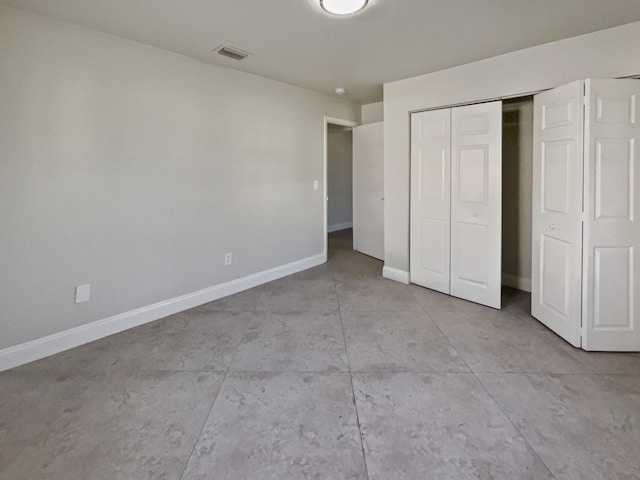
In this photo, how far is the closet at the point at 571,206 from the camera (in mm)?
2305

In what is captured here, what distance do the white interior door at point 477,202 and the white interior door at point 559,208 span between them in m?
0.35

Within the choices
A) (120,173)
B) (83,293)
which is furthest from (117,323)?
(120,173)

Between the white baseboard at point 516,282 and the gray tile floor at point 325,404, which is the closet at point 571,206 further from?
the white baseboard at point 516,282

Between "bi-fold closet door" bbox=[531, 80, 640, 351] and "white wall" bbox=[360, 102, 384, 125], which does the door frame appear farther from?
"bi-fold closet door" bbox=[531, 80, 640, 351]

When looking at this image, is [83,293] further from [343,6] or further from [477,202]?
[477,202]

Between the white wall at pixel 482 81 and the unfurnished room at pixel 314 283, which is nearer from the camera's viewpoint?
the unfurnished room at pixel 314 283

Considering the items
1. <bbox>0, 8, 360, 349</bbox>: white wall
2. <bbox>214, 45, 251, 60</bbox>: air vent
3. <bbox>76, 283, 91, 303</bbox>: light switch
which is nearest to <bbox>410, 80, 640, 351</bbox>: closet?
<bbox>214, 45, 251, 60</bbox>: air vent

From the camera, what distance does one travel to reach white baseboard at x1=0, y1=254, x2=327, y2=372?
2287mm

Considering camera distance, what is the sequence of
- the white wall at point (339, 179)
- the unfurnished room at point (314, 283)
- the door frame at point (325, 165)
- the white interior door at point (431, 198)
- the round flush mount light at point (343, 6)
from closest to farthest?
the unfurnished room at point (314, 283) < the round flush mount light at point (343, 6) < the white interior door at point (431, 198) < the door frame at point (325, 165) < the white wall at point (339, 179)

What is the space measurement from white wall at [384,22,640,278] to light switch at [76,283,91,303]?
311cm

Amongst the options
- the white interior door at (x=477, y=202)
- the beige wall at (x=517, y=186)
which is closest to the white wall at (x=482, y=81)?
the white interior door at (x=477, y=202)

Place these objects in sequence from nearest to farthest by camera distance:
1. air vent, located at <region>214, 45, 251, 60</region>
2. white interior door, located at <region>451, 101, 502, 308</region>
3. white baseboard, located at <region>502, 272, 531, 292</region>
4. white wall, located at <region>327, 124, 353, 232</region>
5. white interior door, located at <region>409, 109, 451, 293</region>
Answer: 1. air vent, located at <region>214, 45, 251, 60</region>
2. white interior door, located at <region>451, 101, 502, 308</region>
3. white interior door, located at <region>409, 109, 451, 293</region>
4. white baseboard, located at <region>502, 272, 531, 292</region>
5. white wall, located at <region>327, 124, 353, 232</region>

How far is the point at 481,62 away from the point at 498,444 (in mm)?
3158

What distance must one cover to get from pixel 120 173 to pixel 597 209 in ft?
11.9
